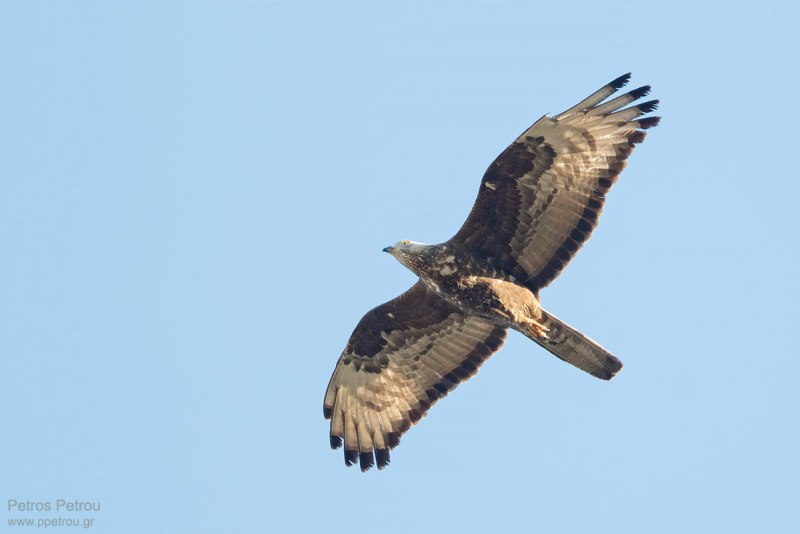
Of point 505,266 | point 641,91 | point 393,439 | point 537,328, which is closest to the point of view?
point 641,91

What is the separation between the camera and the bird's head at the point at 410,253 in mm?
17094

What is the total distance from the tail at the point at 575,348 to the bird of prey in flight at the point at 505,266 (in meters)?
0.01

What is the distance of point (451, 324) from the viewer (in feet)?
59.5

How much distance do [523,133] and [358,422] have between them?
195 inches

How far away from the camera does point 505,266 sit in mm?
17234

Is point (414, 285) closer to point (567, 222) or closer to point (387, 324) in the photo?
point (387, 324)

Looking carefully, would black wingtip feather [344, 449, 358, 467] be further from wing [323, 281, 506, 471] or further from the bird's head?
the bird's head

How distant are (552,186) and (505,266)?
1.29 metres

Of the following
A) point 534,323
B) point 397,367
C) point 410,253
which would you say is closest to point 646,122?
point 534,323

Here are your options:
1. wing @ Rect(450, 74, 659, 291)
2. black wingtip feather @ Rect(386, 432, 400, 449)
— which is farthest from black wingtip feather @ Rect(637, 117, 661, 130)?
black wingtip feather @ Rect(386, 432, 400, 449)

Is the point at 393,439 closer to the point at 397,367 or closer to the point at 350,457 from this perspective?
the point at 350,457

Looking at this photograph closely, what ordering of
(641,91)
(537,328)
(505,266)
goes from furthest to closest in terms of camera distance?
(505,266), (537,328), (641,91)

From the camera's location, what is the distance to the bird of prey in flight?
16641 millimetres

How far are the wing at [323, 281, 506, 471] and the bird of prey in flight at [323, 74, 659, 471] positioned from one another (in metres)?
0.01
